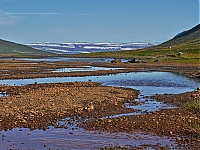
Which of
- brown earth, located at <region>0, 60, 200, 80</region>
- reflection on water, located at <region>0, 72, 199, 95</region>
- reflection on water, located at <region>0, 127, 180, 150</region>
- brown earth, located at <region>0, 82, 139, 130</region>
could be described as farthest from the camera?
brown earth, located at <region>0, 60, 200, 80</region>

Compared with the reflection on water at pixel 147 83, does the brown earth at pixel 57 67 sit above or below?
above

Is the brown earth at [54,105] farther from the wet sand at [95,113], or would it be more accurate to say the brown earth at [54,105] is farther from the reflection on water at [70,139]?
the reflection on water at [70,139]

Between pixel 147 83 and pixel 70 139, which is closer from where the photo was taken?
pixel 70 139

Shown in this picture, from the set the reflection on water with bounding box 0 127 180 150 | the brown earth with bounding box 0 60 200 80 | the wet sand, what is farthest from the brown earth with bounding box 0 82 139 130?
the brown earth with bounding box 0 60 200 80

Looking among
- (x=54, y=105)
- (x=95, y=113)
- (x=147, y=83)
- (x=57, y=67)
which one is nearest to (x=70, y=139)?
(x=95, y=113)

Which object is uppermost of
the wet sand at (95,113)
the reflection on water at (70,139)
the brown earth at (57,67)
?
the brown earth at (57,67)

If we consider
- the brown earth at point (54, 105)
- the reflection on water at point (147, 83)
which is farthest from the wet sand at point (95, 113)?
the reflection on water at point (147, 83)

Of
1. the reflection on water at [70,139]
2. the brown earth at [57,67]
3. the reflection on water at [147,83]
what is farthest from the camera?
the brown earth at [57,67]

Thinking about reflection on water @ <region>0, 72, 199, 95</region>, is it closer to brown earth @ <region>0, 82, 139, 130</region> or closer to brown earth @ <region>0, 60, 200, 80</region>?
brown earth @ <region>0, 82, 139, 130</region>

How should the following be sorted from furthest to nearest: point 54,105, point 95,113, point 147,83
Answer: point 147,83 < point 54,105 < point 95,113

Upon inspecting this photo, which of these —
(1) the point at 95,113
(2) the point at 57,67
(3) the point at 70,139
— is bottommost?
(3) the point at 70,139

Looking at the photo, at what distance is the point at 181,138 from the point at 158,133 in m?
1.25

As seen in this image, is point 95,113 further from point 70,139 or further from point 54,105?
point 70,139

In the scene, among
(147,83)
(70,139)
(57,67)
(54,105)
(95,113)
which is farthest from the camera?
(57,67)
